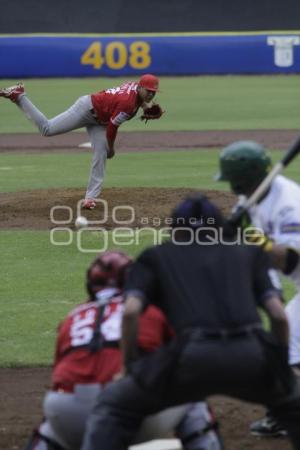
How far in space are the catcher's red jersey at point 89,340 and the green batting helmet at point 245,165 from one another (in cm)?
121

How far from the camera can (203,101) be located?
29.6 meters

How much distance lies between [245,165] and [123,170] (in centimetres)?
1250

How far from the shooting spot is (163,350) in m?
4.89

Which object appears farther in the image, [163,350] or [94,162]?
[94,162]

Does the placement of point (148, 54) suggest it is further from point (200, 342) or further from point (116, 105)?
point (200, 342)

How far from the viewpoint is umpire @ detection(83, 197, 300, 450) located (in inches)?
190

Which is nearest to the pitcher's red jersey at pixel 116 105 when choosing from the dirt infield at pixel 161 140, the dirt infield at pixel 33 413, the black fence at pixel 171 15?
the dirt infield at pixel 33 413

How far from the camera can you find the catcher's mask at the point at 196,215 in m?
5.26

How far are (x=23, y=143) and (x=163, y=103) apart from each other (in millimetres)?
7152

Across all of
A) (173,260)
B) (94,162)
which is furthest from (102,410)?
(94,162)

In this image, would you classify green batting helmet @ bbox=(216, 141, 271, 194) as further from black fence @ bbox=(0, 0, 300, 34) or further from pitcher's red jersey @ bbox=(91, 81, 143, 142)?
black fence @ bbox=(0, 0, 300, 34)

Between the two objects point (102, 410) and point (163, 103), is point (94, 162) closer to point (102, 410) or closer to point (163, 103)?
point (102, 410)

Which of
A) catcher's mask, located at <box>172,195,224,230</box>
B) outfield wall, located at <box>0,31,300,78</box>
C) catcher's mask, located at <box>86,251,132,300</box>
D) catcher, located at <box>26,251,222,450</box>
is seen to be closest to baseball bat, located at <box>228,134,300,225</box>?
catcher's mask, located at <box>172,195,224,230</box>

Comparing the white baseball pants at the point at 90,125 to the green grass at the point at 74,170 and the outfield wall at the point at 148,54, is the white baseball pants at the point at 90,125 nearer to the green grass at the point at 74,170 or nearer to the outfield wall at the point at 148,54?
the green grass at the point at 74,170
